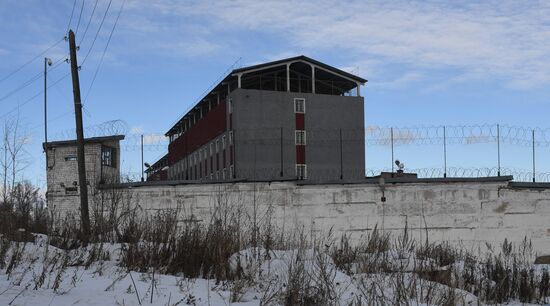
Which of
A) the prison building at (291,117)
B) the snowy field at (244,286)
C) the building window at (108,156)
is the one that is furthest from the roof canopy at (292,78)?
the snowy field at (244,286)

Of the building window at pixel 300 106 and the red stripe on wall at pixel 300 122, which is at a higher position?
the building window at pixel 300 106

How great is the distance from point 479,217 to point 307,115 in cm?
3677

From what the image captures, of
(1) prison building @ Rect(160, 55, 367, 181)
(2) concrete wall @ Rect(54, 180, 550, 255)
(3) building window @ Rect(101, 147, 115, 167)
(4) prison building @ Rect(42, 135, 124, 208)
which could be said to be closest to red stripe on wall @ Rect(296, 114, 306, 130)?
(1) prison building @ Rect(160, 55, 367, 181)

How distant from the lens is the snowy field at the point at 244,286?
735 centimetres

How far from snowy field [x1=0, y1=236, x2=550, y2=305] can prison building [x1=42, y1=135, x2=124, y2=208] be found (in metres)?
16.4

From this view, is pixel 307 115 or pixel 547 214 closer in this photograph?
pixel 547 214

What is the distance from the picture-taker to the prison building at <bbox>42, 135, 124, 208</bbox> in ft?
84.1

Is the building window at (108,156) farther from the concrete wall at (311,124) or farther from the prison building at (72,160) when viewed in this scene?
the concrete wall at (311,124)

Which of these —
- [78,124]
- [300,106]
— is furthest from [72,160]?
[300,106]

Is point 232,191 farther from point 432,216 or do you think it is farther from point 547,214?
point 547,214

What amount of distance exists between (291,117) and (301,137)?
7.15ft

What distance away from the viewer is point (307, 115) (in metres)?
55.9

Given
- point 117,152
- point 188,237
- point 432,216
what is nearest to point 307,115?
point 117,152

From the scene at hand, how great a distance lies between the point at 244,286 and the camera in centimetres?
838
